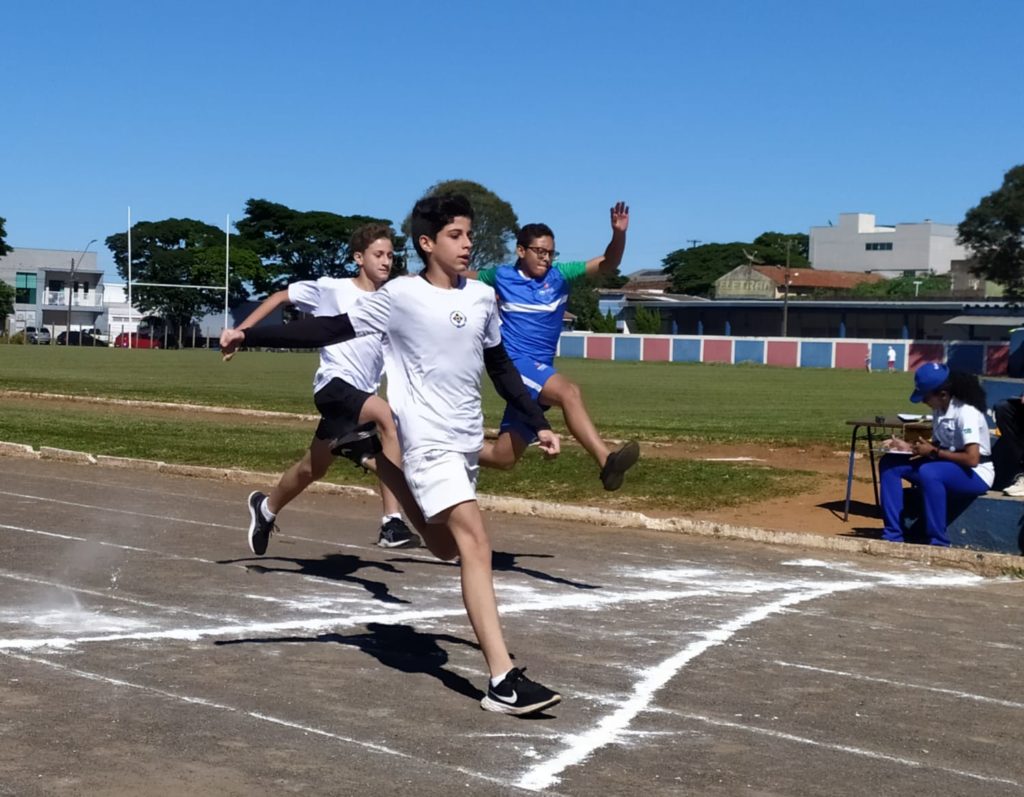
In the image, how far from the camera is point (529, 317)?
9.99 meters

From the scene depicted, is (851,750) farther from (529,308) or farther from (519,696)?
(529,308)

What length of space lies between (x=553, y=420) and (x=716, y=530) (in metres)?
15.7

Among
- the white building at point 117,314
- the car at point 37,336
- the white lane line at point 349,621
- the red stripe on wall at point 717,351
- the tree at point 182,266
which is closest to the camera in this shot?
the white lane line at point 349,621

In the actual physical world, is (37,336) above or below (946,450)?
below

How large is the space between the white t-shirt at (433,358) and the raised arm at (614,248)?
307 cm

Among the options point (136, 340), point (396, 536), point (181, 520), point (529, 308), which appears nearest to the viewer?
point (529, 308)

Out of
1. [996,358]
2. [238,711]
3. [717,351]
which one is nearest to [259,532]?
[238,711]

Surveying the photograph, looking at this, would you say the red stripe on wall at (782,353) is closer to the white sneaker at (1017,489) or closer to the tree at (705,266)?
the white sneaker at (1017,489)

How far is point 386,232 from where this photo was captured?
33.7ft

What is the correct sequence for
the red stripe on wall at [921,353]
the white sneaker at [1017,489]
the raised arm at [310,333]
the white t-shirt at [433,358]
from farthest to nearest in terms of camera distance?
the red stripe on wall at [921,353] → the white sneaker at [1017,489] → the raised arm at [310,333] → the white t-shirt at [433,358]

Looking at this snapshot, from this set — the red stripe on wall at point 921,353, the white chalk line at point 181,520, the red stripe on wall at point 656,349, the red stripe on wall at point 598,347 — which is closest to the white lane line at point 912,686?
the white chalk line at point 181,520

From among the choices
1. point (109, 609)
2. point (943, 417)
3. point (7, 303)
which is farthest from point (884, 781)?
point (7, 303)

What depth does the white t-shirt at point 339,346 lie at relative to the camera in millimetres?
10031

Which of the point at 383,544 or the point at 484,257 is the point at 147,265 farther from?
the point at 383,544
